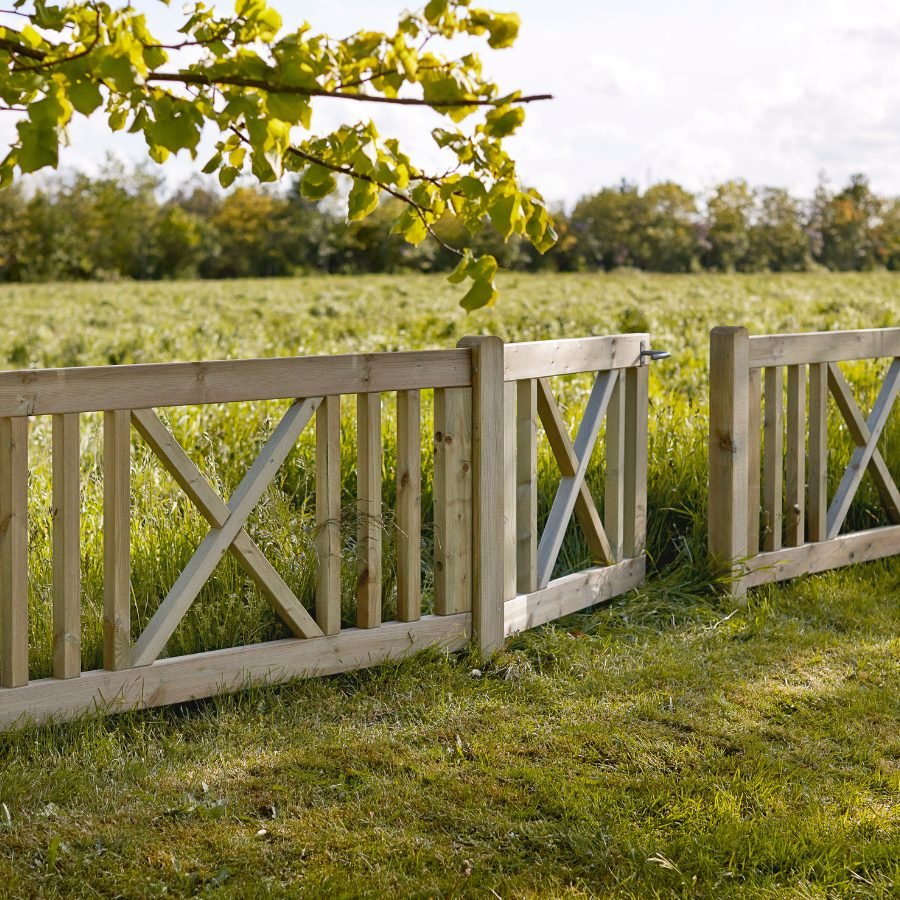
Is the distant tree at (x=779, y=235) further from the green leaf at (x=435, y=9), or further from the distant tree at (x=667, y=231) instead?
the green leaf at (x=435, y=9)

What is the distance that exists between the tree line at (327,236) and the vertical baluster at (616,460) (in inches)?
1847

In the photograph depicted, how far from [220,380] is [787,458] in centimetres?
306

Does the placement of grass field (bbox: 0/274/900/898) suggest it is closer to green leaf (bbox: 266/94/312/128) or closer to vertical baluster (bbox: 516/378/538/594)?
vertical baluster (bbox: 516/378/538/594)

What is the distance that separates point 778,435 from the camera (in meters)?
5.38

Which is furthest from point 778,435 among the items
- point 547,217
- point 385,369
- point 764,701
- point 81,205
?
point 81,205

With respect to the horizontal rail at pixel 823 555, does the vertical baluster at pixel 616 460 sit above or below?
above

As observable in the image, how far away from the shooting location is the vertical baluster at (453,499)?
4.28 meters

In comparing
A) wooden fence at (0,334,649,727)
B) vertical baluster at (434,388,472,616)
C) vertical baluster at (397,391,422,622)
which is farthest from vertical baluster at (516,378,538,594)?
vertical baluster at (397,391,422,622)

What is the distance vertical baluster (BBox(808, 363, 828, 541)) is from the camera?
557cm

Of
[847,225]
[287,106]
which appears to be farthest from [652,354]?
[847,225]

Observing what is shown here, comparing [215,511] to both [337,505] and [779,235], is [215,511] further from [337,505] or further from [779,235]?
[779,235]

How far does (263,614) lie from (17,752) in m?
1.11

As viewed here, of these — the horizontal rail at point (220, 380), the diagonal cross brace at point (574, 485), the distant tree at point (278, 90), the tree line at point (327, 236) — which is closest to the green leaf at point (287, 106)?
the distant tree at point (278, 90)

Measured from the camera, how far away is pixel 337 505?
4066 millimetres
